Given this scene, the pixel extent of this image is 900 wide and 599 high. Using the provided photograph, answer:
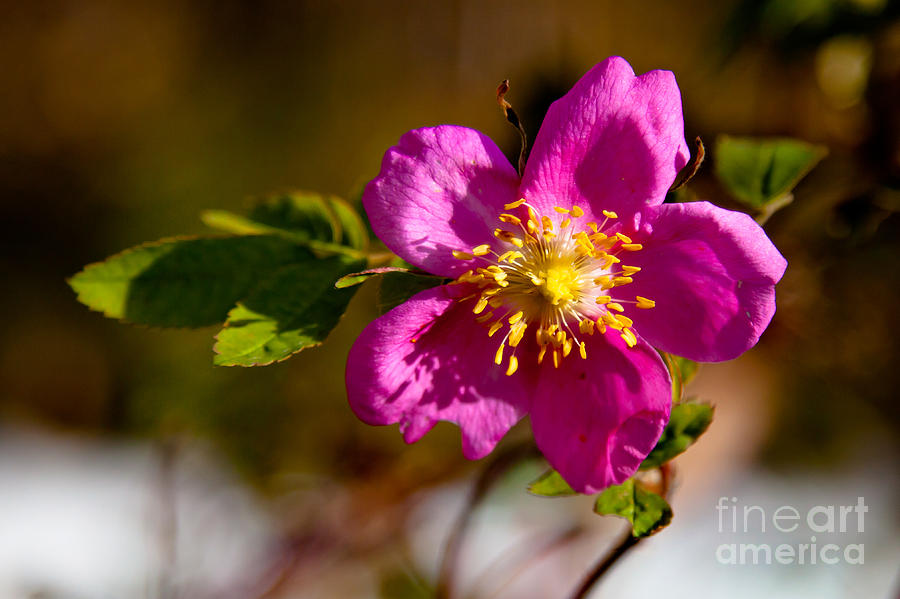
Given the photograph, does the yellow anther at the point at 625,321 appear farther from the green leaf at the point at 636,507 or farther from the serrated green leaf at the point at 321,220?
the serrated green leaf at the point at 321,220

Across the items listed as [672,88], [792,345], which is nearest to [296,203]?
[672,88]

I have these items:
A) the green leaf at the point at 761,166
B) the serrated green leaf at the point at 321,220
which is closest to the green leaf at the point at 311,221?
the serrated green leaf at the point at 321,220

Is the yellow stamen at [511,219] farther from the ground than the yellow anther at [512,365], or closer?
farther from the ground

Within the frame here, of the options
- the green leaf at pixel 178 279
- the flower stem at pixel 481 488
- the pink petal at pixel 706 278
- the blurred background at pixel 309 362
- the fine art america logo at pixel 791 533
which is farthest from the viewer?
the blurred background at pixel 309 362

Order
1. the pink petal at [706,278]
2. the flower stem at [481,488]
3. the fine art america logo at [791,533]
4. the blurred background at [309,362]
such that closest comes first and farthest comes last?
the pink petal at [706,278] < the flower stem at [481,488] < the fine art america logo at [791,533] < the blurred background at [309,362]

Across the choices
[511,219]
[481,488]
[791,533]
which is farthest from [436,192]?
[791,533]

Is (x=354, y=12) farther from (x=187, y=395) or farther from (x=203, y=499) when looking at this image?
(x=203, y=499)

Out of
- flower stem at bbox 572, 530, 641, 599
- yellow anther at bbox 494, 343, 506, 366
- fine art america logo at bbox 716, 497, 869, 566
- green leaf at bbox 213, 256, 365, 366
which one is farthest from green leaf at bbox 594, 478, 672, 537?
fine art america logo at bbox 716, 497, 869, 566
